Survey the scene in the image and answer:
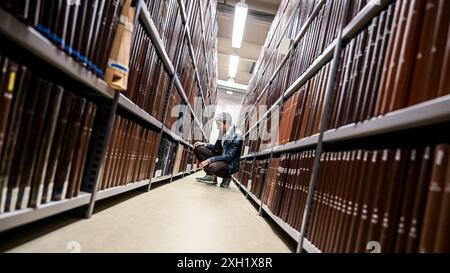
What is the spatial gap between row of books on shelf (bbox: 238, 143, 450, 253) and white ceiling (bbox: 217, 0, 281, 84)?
17.3ft

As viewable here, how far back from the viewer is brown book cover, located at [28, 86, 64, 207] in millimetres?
854

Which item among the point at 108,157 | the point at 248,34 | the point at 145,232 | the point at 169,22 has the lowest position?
the point at 145,232

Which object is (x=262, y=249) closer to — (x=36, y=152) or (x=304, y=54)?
(x=36, y=152)

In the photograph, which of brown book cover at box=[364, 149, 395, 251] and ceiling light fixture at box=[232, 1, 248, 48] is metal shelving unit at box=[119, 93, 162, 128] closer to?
brown book cover at box=[364, 149, 395, 251]

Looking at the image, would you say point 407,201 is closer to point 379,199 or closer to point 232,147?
point 379,199

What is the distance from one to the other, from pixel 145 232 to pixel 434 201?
3.20 ft

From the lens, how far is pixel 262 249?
1278 mm

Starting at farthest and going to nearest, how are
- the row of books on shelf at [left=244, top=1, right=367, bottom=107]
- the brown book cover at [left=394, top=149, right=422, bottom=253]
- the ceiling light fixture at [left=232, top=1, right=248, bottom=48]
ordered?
the ceiling light fixture at [left=232, top=1, right=248, bottom=48] → the row of books on shelf at [left=244, top=1, right=367, bottom=107] → the brown book cover at [left=394, top=149, right=422, bottom=253]

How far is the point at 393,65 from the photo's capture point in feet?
2.84

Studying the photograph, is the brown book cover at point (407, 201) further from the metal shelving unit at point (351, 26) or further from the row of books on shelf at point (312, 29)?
the row of books on shelf at point (312, 29)

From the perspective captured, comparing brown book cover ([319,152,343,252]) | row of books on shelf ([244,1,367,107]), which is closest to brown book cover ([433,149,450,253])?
brown book cover ([319,152,343,252])

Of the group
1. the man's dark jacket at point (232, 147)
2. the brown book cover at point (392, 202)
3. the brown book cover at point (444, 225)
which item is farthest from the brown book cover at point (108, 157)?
the man's dark jacket at point (232, 147)

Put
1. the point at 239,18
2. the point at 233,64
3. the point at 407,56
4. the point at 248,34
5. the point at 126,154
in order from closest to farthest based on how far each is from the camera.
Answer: the point at 407,56 < the point at 126,154 < the point at 239,18 < the point at 248,34 < the point at 233,64

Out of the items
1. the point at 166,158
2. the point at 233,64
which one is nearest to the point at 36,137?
the point at 166,158
